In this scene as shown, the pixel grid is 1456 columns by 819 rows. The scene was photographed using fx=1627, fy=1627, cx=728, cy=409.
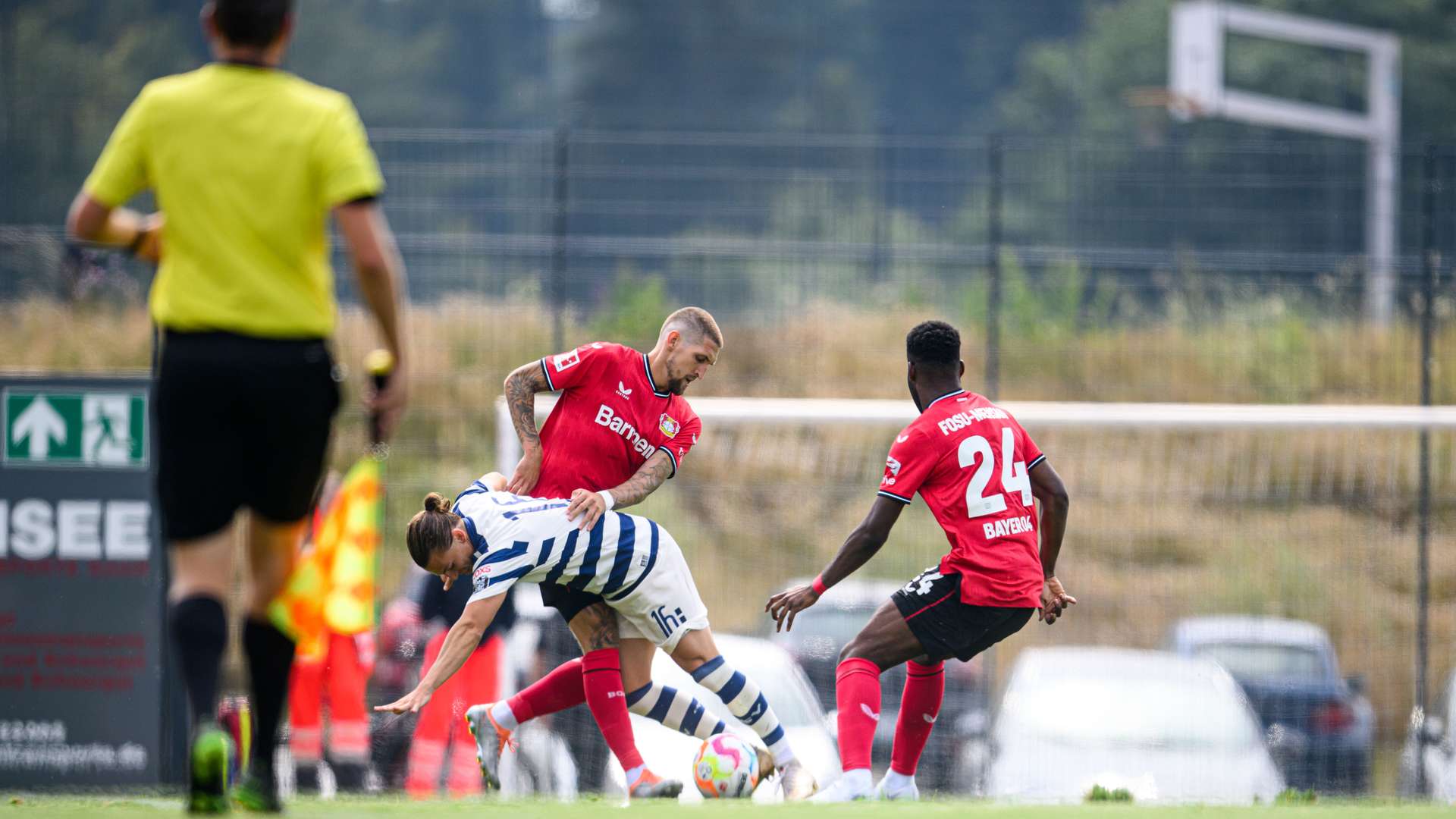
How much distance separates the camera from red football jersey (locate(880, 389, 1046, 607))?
650 centimetres

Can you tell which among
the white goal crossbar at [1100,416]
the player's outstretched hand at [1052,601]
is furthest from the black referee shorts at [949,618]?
the white goal crossbar at [1100,416]

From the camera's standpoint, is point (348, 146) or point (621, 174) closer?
point (348, 146)

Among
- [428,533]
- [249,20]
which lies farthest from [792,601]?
[249,20]

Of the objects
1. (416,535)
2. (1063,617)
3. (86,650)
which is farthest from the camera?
(1063,617)

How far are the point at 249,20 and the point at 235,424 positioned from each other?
3.33 ft

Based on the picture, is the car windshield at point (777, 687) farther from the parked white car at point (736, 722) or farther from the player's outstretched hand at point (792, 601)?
the player's outstretched hand at point (792, 601)

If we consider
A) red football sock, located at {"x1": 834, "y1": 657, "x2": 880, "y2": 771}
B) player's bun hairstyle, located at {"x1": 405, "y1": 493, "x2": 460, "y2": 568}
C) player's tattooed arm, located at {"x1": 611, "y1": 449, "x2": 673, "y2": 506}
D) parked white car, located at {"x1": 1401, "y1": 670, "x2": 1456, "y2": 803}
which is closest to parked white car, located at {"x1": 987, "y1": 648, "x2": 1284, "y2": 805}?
parked white car, located at {"x1": 1401, "y1": 670, "x2": 1456, "y2": 803}

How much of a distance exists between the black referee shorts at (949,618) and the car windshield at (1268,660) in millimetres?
5884

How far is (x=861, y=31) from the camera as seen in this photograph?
51844 millimetres

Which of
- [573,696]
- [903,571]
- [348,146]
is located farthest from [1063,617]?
[348,146]

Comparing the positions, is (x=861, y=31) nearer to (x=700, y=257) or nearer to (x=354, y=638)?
(x=700, y=257)

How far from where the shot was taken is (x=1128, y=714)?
436 inches

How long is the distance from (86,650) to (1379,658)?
9136 millimetres

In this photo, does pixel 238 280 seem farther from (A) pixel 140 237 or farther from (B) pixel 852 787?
(B) pixel 852 787
